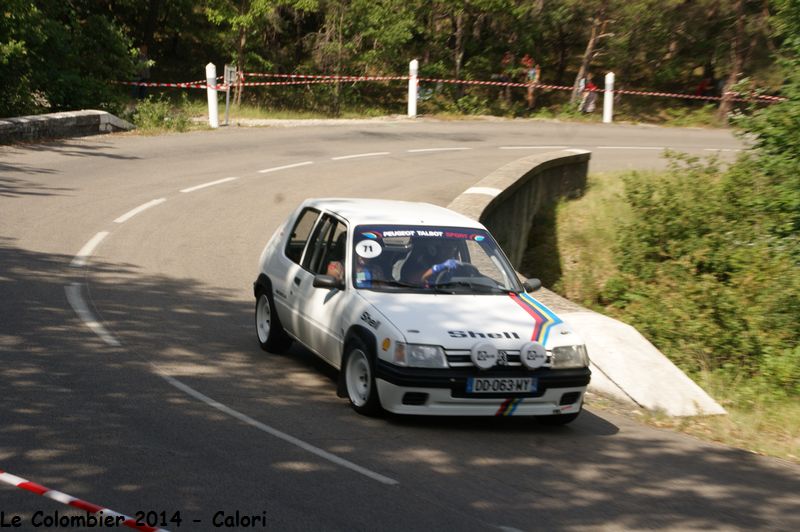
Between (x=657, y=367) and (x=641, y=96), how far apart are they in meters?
33.4

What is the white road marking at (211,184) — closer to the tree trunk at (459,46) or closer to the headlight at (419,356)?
the headlight at (419,356)

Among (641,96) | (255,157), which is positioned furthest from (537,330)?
(641,96)

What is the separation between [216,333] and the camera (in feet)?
33.9

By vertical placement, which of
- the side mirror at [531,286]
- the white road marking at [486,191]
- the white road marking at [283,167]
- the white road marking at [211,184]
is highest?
the side mirror at [531,286]

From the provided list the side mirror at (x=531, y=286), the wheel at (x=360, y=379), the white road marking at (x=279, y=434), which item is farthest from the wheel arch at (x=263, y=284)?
the side mirror at (x=531, y=286)

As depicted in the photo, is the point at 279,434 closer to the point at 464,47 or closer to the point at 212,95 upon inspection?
the point at 212,95

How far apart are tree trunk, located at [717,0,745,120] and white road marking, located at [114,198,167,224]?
24.9m

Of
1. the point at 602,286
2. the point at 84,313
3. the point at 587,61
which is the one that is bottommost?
the point at 602,286

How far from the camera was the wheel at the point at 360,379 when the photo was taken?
25.2 feet

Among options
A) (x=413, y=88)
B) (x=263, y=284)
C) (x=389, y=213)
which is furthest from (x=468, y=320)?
(x=413, y=88)

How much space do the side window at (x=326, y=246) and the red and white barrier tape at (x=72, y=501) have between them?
11.9ft

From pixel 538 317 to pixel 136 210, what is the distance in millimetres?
10154

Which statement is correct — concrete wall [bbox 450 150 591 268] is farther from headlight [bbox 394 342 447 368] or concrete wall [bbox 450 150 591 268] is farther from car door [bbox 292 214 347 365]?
headlight [bbox 394 342 447 368]

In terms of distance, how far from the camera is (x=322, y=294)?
8.83 metres
